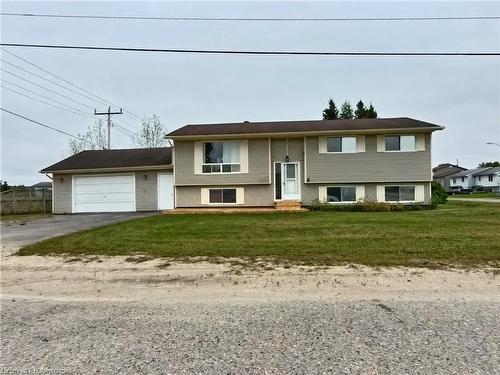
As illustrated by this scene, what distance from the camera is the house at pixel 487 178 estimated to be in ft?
217

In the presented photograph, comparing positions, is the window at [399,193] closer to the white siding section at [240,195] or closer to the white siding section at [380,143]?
the white siding section at [380,143]

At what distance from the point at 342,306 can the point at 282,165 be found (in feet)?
51.3

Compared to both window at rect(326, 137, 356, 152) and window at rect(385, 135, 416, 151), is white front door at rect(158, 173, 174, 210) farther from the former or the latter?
window at rect(385, 135, 416, 151)

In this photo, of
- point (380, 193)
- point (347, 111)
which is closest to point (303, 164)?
point (380, 193)

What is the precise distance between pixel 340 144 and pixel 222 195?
700cm

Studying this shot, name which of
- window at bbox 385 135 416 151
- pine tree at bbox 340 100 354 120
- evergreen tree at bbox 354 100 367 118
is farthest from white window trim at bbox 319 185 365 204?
pine tree at bbox 340 100 354 120

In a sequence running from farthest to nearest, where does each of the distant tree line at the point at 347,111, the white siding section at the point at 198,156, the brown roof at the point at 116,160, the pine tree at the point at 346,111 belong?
the pine tree at the point at 346,111, the distant tree line at the point at 347,111, the brown roof at the point at 116,160, the white siding section at the point at 198,156

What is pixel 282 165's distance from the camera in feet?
65.8

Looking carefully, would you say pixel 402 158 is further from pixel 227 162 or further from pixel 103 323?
pixel 103 323

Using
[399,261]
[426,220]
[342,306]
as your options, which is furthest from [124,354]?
[426,220]

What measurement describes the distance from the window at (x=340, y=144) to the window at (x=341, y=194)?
2055 millimetres

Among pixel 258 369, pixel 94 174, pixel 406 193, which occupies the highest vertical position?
pixel 94 174

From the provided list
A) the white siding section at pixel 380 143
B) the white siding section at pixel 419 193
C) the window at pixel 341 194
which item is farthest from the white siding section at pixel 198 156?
the white siding section at pixel 419 193

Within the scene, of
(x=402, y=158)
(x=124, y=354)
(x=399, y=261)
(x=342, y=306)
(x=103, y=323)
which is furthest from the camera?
(x=402, y=158)
